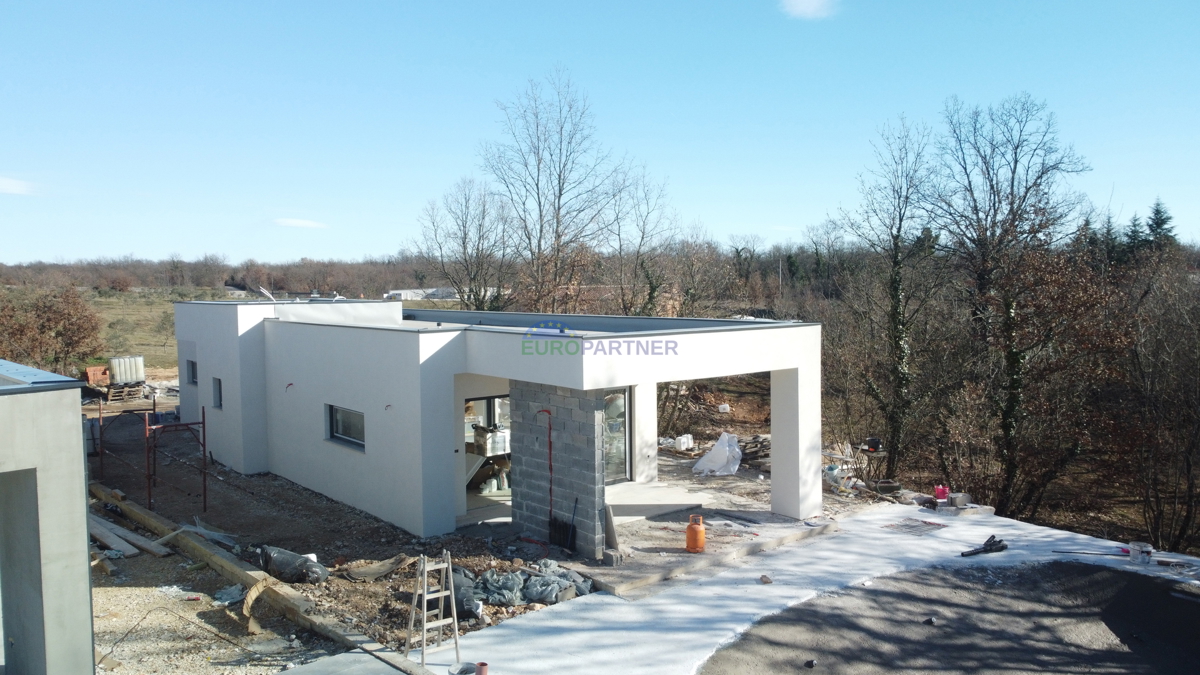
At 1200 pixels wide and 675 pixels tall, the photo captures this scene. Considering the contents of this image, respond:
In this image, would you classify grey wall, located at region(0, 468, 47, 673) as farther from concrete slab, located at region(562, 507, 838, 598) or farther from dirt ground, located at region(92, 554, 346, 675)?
concrete slab, located at region(562, 507, 838, 598)

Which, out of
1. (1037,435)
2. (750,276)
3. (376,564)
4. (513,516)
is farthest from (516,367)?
(750,276)

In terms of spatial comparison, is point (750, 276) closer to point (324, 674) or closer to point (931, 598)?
point (931, 598)

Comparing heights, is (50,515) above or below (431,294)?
below

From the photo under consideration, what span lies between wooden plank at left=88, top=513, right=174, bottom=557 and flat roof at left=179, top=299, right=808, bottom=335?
204 inches

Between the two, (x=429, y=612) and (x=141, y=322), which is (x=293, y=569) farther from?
(x=141, y=322)

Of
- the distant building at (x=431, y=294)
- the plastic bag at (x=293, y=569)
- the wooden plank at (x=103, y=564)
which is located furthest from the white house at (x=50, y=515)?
the distant building at (x=431, y=294)

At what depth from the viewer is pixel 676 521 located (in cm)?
1233

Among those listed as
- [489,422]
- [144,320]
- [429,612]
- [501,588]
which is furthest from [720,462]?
[144,320]

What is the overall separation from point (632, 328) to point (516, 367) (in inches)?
142

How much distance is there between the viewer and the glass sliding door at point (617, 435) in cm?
1504

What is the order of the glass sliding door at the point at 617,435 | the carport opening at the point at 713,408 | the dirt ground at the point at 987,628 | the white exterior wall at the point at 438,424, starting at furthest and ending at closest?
the carport opening at the point at 713,408, the glass sliding door at the point at 617,435, the white exterior wall at the point at 438,424, the dirt ground at the point at 987,628

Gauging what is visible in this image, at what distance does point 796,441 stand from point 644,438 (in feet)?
12.5

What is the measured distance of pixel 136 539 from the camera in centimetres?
1167

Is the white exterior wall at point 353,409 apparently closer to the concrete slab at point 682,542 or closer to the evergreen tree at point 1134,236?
the concrete slab at point 682,542
